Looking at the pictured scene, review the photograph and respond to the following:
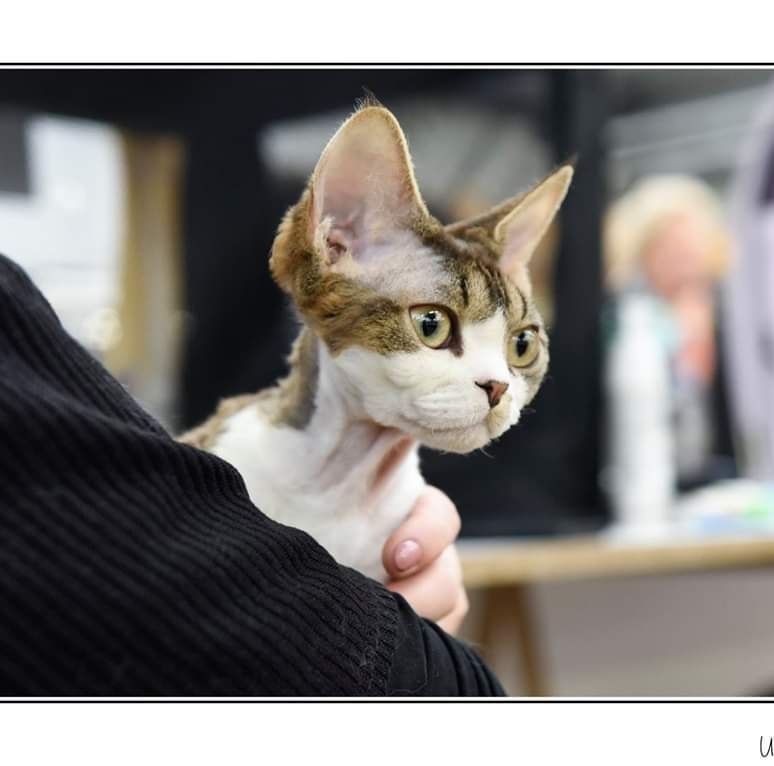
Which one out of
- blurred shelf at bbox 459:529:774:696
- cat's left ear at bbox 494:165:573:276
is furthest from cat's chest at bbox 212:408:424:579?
blurred shelf at bbox 459:529:774:696

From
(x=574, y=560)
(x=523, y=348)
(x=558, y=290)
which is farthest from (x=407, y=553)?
(x=574, y=560)

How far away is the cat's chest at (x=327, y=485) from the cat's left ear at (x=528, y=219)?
0.33 feet

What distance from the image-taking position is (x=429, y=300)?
36cm

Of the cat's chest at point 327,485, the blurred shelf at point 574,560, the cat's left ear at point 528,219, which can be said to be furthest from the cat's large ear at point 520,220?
the blurred shelf at point 574,560

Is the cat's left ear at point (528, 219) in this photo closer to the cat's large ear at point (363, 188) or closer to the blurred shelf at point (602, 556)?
the cat's large ear at point (363, 188)

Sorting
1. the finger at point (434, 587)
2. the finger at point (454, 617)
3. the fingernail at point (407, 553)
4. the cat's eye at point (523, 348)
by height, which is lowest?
the finger at point (454, 617)

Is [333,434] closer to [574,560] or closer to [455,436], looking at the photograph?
[455,436]

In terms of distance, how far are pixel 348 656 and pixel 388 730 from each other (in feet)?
0.13

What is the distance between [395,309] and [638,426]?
0.86 meters

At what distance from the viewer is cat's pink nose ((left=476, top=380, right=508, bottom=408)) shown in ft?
1.19

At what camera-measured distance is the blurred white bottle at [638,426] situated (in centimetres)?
114

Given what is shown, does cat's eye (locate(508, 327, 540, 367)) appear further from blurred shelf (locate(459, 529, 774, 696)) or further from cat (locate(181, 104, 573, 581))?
blurred shelf (locate(459, 529, 774, 696))

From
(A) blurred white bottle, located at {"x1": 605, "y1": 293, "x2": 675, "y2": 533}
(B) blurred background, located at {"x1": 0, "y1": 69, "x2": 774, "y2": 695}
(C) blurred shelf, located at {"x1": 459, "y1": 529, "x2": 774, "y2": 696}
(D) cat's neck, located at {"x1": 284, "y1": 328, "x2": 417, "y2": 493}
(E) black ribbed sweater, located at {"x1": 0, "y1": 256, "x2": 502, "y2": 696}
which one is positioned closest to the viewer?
(E) black ribbed sweater, located at {"x1": 0, "y1": 256, "x2": 502, "y2": 696}

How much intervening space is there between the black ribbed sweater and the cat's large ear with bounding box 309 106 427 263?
10cm
